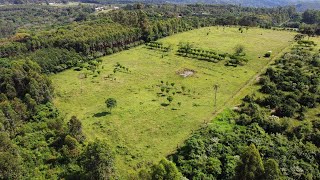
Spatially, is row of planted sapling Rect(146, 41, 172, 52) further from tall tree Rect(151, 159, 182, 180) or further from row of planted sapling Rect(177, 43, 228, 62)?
tall tree Rect(151, 159, 182, 180)

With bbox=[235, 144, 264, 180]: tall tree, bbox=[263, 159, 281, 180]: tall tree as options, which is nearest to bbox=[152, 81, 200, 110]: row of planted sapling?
bbox=[235, 144, 264, 180]: tall tree

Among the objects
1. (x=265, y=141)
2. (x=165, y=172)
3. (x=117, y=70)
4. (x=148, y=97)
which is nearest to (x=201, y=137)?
(x=265, y=141)

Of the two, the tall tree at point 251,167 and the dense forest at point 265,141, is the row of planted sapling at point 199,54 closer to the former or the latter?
the dense forest at point 265,141

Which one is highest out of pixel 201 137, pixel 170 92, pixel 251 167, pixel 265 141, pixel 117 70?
pixel 251 167

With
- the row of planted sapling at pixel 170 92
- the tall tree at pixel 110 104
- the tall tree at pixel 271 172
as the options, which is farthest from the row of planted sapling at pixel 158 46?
the tall tree at pixel 271 172

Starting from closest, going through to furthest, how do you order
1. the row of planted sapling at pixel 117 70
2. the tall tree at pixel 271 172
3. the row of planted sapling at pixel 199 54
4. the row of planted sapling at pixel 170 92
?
1. the tall tree at pixel 271 172
2. the row of planted sapling at pixel 170 92
3. the row of planted sapling at pixel 117 70
4. the row of planted sapling at pixel 199 54

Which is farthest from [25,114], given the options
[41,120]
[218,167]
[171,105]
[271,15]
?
[271,15]

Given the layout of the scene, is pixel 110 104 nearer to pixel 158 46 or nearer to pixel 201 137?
pixel 201 137

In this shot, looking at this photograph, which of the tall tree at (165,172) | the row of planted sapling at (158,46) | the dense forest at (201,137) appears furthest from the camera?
the row of planted sapling at (158,46)
